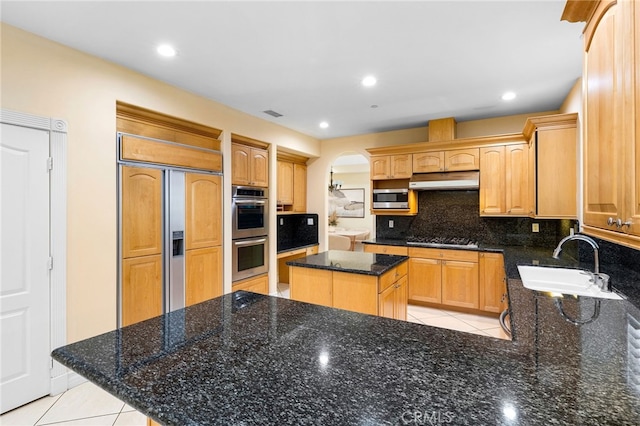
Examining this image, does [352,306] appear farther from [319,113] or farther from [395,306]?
[319,113]

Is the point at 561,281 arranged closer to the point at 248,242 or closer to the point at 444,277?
the point at 444,277

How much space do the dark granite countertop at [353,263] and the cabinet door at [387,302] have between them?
199 mm

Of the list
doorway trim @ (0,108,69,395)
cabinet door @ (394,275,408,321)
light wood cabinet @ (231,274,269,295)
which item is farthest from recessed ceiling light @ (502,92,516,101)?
doorway trim @ (0,108,69,395)

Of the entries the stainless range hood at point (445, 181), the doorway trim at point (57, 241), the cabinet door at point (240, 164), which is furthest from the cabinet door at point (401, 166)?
the doorway trim at point (57, 241)

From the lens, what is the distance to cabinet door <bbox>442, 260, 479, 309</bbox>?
12.9 feet

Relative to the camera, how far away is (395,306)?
2.78 metres

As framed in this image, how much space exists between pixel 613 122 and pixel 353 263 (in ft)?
6.33

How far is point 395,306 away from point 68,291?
8.80 ft

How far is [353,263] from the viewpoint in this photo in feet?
8.89

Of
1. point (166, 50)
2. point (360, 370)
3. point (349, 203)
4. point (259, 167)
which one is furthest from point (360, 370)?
point (349, 203)

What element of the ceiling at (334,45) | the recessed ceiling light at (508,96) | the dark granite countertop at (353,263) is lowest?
the dark granite countertop at (353,263)

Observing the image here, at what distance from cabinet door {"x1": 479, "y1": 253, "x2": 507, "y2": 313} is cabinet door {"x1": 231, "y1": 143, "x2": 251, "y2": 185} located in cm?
320

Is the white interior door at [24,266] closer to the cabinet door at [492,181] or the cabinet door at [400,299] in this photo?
the cabinet door at [400,299]

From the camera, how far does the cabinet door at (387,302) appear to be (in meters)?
2.45
